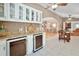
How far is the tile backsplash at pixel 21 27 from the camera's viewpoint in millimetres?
2707

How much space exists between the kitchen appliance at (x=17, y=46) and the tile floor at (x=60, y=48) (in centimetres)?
27

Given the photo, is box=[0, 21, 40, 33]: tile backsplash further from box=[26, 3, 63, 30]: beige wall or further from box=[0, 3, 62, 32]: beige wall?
box=[26, 3, 63, 30]: beige wall

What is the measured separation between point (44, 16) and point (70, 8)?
0.59m

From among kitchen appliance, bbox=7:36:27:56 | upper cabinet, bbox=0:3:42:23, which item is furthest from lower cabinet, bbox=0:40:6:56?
upper cabinet, bbox=0:3:42:23

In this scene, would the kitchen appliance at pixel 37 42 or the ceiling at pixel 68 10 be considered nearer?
the ceiling at pixel 68 10

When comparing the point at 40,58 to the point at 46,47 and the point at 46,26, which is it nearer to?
the point at 46,47

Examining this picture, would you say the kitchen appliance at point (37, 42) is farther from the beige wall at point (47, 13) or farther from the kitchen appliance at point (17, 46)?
the beige wall at point (47, 13)

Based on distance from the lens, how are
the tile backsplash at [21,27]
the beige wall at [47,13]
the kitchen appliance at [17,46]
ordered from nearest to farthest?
the kitchen appliance at [17,46], the tile backsplash at [21,27], the beige wall at [47,13]

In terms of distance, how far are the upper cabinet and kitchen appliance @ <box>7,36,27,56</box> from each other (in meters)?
0.45

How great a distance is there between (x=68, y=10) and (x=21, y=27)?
1103 mm

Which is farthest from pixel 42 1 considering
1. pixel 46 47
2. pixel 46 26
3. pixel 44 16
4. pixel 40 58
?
pixel 40 58

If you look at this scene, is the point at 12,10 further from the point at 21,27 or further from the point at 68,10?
the point at 68,10

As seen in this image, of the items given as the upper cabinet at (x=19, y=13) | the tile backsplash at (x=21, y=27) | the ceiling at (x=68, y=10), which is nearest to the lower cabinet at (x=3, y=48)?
the tile backsplash at (x=21, y=27)

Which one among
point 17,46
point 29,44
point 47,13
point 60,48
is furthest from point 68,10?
point 17,46
